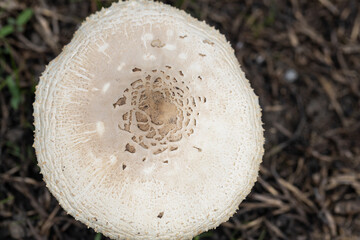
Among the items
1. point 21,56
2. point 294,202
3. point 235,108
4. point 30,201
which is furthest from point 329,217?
point 21,56

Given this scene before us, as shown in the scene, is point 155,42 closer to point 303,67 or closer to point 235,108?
point 235,108

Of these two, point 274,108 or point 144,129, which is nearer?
point 144,129

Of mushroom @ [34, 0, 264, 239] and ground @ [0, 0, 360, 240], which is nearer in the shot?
mushroom @ [34, 0, 264, 239]

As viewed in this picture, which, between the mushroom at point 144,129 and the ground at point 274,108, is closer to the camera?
the mushroom at point 144,129

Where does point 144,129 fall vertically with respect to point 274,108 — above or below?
below
